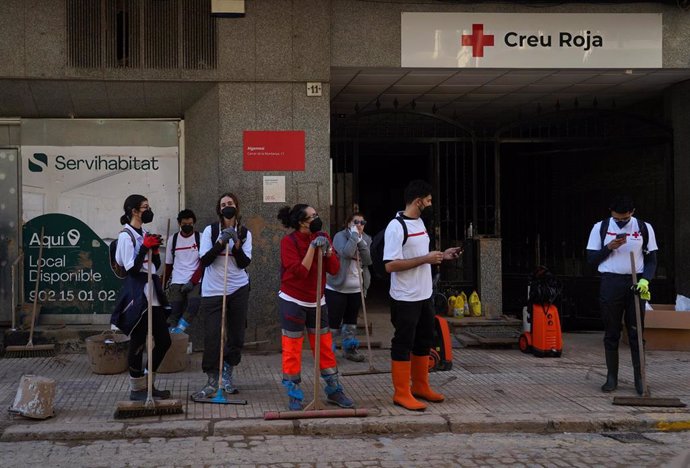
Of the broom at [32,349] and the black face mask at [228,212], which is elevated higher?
the black face mask at [228,212]

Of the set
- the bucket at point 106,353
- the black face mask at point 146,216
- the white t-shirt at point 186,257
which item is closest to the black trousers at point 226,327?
the black face mask at point 146,216

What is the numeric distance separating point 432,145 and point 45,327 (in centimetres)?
641

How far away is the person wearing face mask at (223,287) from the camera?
22.7 ft

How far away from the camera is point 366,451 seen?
579 cm

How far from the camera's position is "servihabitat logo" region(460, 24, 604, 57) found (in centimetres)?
988

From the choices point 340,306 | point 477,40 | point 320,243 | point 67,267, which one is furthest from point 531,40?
point 67,267

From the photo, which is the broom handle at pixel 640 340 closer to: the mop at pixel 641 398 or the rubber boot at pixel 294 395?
the mop at pixel 641 398

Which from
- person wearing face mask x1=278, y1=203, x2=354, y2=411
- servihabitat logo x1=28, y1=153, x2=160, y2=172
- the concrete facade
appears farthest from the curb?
servihabitat logo x1=28, y1=153, x2=160, y2=172

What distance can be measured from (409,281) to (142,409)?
2627 mm

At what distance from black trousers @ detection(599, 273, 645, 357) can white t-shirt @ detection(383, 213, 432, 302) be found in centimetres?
206

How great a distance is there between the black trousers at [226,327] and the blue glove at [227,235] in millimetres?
586

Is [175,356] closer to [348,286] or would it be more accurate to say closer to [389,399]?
[348,286]

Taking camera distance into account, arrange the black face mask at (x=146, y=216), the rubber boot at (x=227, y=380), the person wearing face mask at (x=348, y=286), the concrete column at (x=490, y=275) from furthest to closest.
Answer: the concrete column at (x=490, y=275) < the person wearing face mask at (x=348, y=286) < the rubber boot at (x=227, y=380) < the black face mask at (x=146, y=216)

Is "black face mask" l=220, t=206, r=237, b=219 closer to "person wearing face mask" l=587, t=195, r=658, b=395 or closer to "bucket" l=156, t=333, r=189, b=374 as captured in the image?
"bucket" l=156, t=333, r=189, b=374
